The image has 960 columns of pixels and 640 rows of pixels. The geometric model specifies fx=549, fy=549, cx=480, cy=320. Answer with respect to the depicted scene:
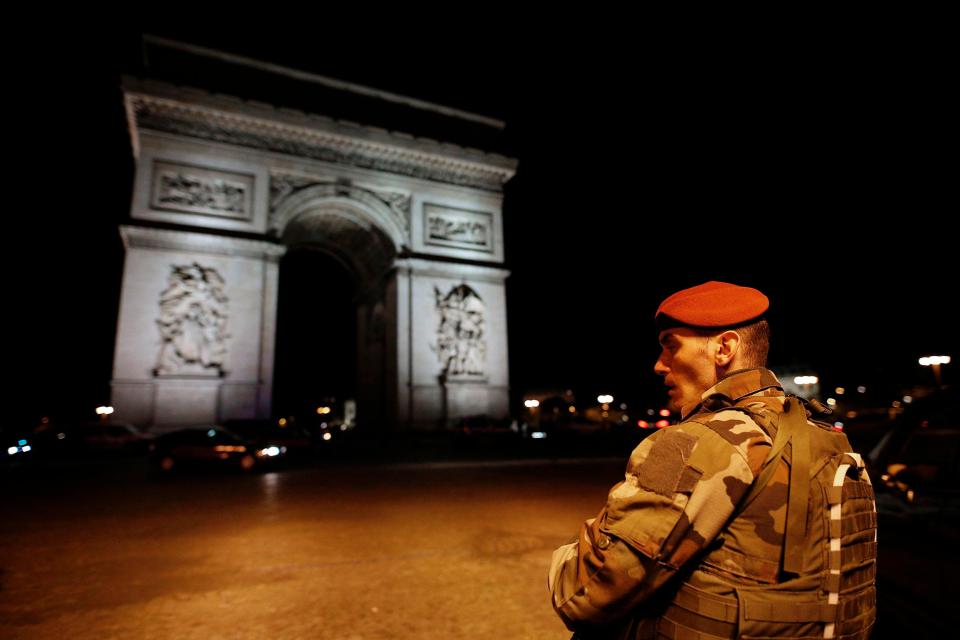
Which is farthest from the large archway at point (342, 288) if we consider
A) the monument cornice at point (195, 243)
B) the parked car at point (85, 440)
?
the parked car at point (85, 440)

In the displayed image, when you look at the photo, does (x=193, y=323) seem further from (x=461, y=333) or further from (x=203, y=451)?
(x=461, y=333)

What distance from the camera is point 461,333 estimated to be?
22984mm

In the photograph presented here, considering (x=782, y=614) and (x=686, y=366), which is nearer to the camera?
(x=782, y=614)

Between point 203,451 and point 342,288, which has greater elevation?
point 342,288

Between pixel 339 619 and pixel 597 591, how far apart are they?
9.24 feet

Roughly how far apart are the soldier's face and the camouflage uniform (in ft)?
0.70

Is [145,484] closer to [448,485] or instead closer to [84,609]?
[448,485]

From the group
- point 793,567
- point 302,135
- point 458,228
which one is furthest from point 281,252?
point 793,567

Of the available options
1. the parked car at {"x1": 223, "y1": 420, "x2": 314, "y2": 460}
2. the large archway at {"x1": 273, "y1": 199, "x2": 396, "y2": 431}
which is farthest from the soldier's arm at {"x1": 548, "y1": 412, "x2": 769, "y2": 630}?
the large archway at {"x1": 273, "y1": 199, "x2": 396, "y2": 431}

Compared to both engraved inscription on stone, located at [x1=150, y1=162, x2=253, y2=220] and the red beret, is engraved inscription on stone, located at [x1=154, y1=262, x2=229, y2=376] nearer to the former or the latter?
engraved inscription on stone, located at [x1=150, y1=162, x2=253, y2=220]

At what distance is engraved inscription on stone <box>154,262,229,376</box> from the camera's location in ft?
59.1

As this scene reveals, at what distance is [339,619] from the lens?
11.3 feet

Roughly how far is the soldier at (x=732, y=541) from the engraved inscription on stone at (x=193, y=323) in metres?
19.4

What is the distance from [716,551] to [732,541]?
0.14ft
